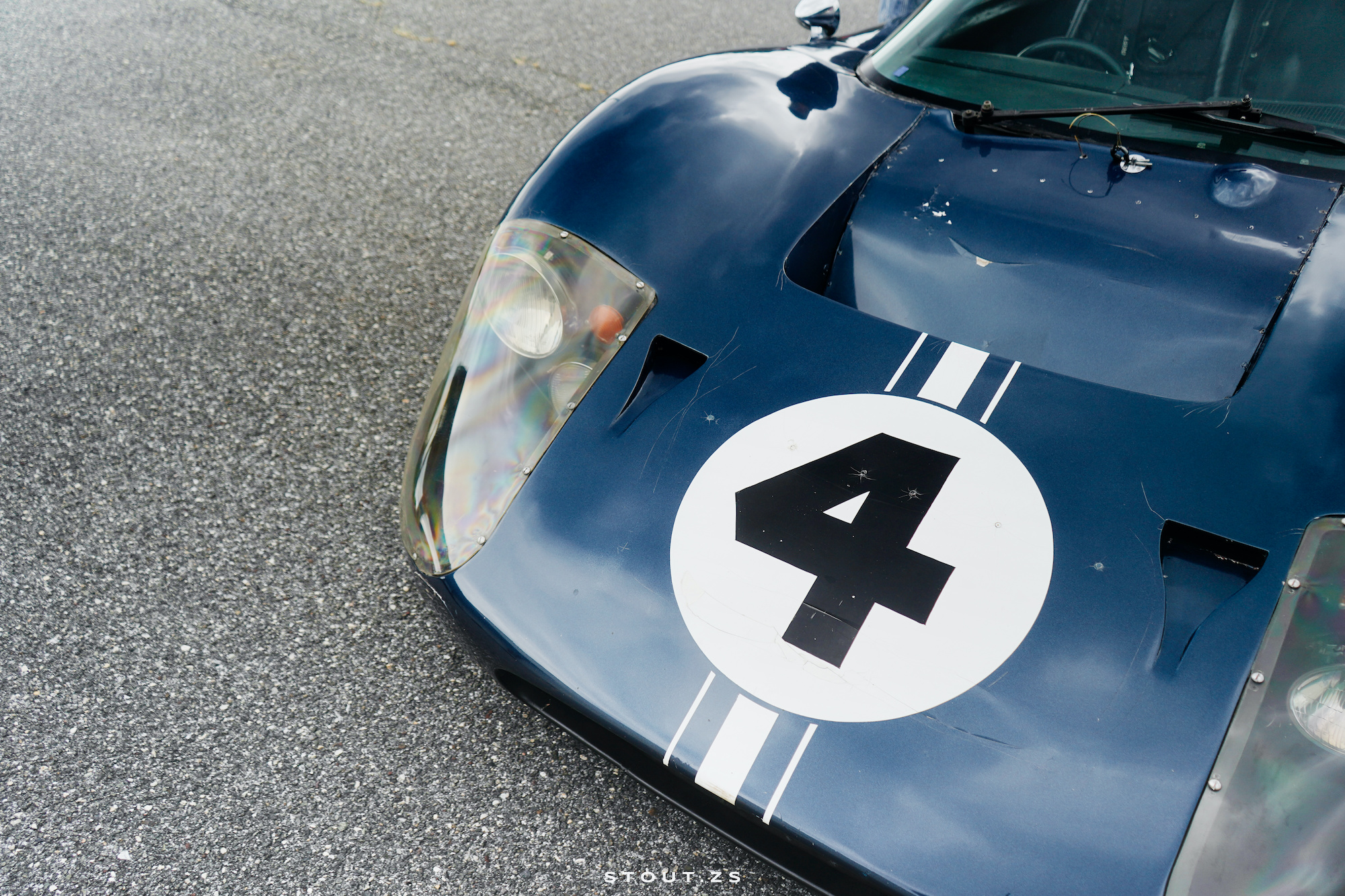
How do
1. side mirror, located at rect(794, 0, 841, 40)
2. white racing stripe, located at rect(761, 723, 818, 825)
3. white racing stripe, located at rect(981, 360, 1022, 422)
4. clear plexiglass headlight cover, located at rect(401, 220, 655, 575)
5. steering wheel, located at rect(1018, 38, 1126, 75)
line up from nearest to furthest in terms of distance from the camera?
white racing stripe, located at rect(761, 723, 818, 825)
white racing stripe, located at rect(981, 360, 1022, 422)
clear plexiglass headlight cover, located at rect(401, 220, 655, 575)
steering wheel, located at rect(1018, 38, 1126, 75)
side mirror, located at rect(794, 0, 841, 40)

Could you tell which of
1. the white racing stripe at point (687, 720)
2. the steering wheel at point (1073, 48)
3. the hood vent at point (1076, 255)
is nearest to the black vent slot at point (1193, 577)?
the hood vent at point (1076, 255)

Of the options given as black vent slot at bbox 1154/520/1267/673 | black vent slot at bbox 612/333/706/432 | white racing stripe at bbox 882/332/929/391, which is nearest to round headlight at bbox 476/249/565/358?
black vent slot at bbox 612/333/706/432

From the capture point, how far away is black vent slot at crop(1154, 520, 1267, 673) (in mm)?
1144

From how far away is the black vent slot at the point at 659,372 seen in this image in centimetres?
147

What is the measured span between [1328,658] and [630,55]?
4.48 metres

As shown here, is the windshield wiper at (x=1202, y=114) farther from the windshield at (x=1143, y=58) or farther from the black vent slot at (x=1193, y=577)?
the black vent slot at (x=1193, y=577)

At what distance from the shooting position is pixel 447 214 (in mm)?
3158

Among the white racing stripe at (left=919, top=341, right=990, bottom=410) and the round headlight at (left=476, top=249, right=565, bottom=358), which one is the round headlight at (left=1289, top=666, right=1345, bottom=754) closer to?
the white racing stripe at (left=919, top=341, right=990, bottom=410)

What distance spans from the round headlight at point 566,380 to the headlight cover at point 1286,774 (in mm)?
998

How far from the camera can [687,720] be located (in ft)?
3.86

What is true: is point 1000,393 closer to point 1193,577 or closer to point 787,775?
point 1193,577

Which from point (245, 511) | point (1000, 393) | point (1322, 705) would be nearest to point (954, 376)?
point (1000, 393)

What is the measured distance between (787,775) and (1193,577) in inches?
22.6

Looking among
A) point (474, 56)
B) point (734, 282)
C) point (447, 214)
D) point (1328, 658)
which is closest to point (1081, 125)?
point (734, 282)
